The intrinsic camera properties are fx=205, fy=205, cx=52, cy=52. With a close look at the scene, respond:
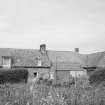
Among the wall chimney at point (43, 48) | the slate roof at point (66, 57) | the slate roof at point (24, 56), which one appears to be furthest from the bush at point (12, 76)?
the slate roof at point (66, 57)

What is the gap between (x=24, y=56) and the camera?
3631 cm

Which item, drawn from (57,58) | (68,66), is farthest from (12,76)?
(68,66)

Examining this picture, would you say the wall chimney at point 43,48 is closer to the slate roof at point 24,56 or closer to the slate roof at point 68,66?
the slate roof at point 24,56

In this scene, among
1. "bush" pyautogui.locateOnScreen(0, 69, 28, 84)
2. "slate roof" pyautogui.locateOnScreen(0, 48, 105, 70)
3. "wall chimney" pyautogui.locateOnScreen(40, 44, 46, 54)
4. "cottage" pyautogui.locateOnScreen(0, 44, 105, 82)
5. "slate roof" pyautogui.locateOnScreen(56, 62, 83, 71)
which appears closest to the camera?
"bush" pyautogui.locateOnScreen(0, 69, 28, 84)

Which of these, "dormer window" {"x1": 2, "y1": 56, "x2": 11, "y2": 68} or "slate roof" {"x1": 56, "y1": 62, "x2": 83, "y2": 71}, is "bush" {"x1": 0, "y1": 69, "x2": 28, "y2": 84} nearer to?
"dormer window" {"x1": 2, "y1": 56, "x2": 11, "y2": 68}

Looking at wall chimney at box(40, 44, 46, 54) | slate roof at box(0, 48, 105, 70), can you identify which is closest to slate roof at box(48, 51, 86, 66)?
slate roof at box(0, 48, 105, 70)

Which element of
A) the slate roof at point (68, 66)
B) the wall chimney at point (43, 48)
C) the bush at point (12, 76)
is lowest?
the bush at point (12, 76)

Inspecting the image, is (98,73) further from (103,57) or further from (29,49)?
(29,49)

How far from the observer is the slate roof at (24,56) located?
34891mm

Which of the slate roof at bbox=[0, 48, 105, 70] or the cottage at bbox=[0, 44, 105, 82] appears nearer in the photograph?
the cottage at bbox=[0, 44, 105, 82]

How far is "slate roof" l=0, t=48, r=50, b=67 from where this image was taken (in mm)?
34891

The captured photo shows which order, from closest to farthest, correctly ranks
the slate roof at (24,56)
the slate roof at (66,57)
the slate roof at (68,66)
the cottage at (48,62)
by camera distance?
the cottage at (48,62)
the slate roof at (24,56)
the slate roof at (68,66)
the slate roof at (66,57)

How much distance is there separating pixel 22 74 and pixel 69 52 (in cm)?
1372

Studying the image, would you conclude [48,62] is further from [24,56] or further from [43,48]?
[24,56]
